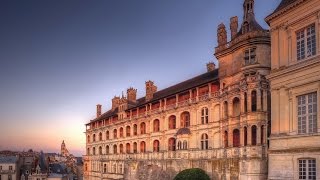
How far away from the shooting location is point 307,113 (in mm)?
25609

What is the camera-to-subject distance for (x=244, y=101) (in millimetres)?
36312

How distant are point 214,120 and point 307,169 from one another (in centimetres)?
1759

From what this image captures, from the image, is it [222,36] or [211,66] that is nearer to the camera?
[222,36]

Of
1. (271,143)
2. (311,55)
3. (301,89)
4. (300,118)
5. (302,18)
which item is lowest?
→ (271,143)

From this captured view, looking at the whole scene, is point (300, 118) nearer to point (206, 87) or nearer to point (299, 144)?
point (299, 144)

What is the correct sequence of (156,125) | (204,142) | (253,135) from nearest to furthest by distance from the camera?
(253,135), (204,142), (156,125)

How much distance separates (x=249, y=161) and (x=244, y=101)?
5.66 metres

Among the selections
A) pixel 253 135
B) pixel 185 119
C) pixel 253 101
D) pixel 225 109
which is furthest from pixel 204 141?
pixel 253 101

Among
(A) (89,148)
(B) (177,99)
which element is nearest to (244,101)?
(B) (177,99)

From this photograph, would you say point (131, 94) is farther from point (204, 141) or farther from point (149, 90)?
point (204, 141)

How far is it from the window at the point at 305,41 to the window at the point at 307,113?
9.26 ft

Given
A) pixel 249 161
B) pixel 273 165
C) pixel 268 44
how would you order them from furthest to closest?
1. pixel 268 44
2. pixel 249 161
3. pixel 273 165

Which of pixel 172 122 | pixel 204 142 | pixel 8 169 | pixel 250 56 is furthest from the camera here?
pixel 8 169

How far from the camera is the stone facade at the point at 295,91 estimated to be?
25.1m
